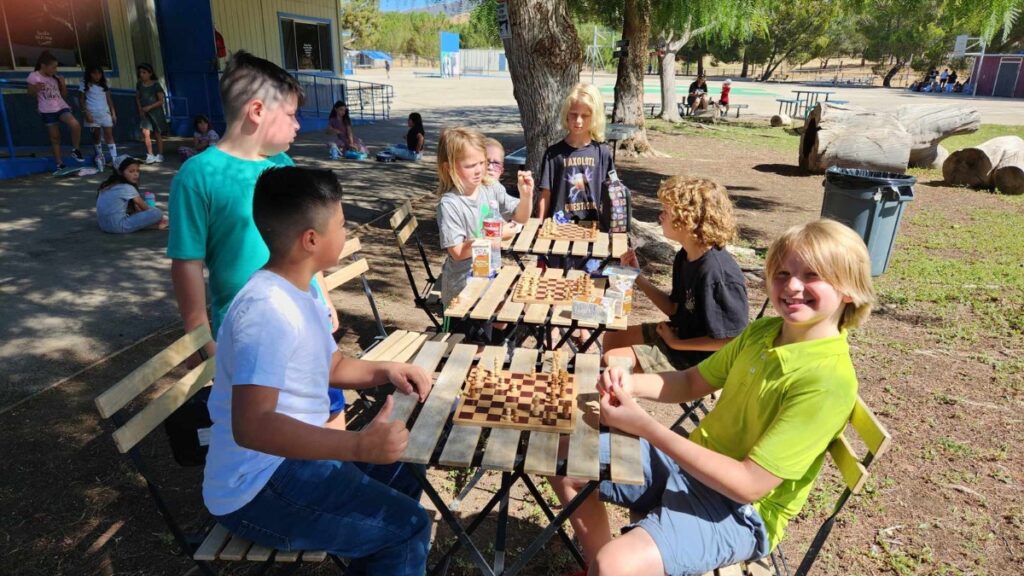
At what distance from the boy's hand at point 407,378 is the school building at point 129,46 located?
31.4 feet

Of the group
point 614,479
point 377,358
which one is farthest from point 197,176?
point 614,479

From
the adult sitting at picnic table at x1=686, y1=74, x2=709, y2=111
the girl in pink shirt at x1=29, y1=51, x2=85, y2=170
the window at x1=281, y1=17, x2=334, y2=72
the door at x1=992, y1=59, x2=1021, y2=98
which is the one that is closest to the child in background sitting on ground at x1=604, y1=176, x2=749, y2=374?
the girl in pink shirt at x1=29, y1=51, x2=85, y2=170

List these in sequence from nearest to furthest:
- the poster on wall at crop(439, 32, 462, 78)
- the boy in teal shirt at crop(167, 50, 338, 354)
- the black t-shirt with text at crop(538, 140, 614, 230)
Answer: the boy in teal shirt at crop(167, 50, 338, 354) → the black t-shirt with text at crop(538, 140, 614, 230) → the poster on wall at crop(439, 32, 462, 78)

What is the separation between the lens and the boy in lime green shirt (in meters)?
1.89

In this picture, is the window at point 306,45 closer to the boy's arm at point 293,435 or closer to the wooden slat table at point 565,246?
the wooden slat table at point 565,246

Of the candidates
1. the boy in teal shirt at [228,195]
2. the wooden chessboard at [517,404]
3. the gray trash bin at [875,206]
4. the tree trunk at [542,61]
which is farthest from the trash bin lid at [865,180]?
the boy in teal shirt at [228,195]

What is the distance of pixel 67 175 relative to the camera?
10.0 meters

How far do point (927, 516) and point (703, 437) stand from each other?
1.72 metres

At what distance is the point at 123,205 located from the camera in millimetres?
7160

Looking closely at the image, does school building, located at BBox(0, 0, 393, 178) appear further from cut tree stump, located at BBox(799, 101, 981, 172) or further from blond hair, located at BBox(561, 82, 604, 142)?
cut tree stump, located at BBox(799, 101, 981, 172)

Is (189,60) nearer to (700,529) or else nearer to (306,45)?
(306,45)

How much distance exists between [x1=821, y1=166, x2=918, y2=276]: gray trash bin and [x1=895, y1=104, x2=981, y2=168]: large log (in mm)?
7011

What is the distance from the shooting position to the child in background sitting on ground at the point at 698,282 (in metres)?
3.01

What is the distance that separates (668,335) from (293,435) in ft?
6.89
